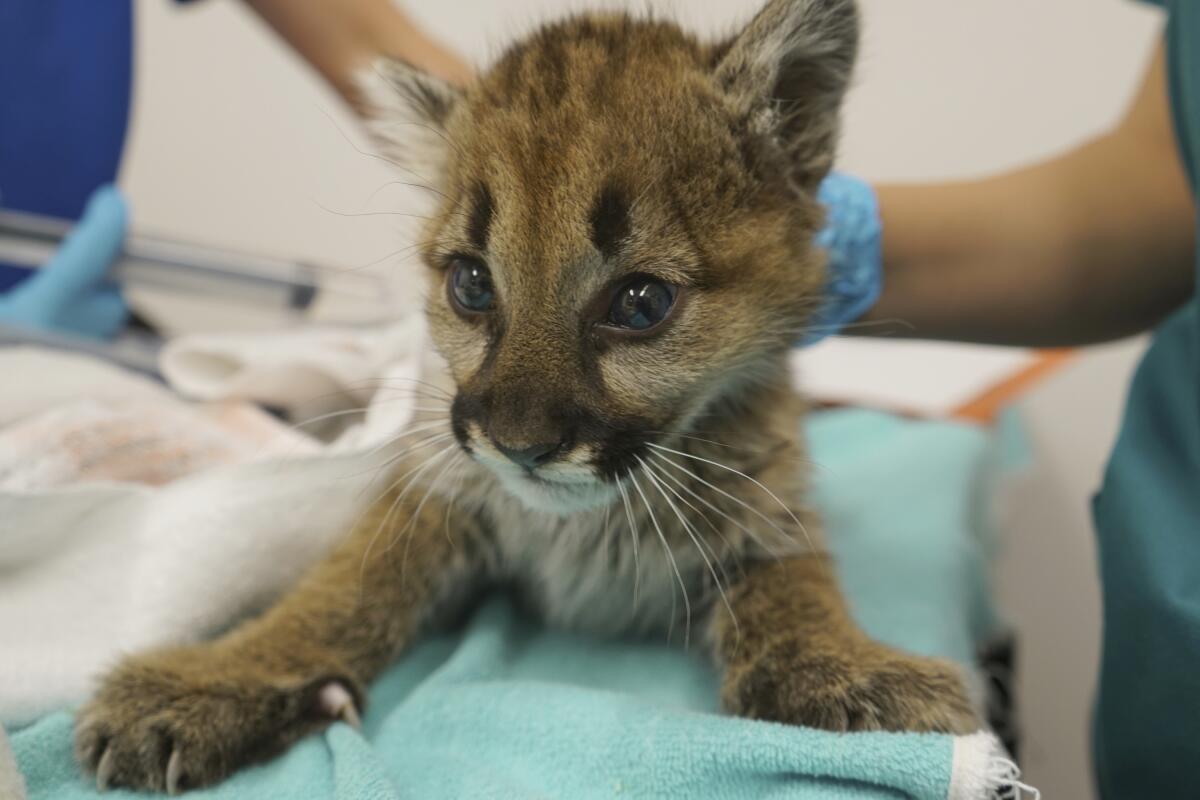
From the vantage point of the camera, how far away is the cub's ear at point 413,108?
111cm

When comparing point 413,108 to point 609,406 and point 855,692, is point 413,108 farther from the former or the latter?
point 855,692

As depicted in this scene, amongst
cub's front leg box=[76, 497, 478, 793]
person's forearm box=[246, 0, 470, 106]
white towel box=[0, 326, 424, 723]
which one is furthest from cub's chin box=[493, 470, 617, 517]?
person's forearm box=[246, 0, 470, 106]

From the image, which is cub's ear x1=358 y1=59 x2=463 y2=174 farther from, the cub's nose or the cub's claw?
the cub's claw

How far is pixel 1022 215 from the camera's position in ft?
4.45

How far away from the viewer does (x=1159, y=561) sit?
38.5 inches

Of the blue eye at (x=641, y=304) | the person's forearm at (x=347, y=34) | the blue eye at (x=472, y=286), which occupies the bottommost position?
the blue eye at (x=472, y=286)

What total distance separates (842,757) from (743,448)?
411 mm

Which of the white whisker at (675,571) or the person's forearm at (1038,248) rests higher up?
the person's forearm at (1038,248)

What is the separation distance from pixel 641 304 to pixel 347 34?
1.31 meters

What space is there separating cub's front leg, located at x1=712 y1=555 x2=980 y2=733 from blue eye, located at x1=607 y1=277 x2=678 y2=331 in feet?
1.19

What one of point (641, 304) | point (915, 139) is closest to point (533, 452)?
point (641, 304)

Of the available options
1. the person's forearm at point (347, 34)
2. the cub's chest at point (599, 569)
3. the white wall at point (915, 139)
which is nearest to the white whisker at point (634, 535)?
the cub's chest at point (599, 569)

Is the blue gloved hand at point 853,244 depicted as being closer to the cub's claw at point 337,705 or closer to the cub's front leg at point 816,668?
the cub's front leg at point 816,668

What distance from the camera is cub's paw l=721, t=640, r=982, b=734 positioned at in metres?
0.84
